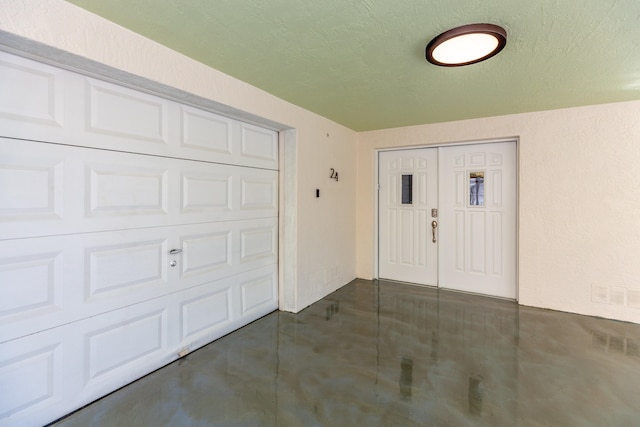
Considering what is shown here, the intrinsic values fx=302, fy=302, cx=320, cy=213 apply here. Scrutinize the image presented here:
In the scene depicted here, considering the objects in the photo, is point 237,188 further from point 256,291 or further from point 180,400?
point 180,400

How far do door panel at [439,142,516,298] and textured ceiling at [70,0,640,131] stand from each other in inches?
36.1

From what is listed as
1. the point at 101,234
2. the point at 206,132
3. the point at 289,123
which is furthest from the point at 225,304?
the point at 289,123

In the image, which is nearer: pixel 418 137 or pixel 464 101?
pixel 464 101

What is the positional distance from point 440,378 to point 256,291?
1832 mm

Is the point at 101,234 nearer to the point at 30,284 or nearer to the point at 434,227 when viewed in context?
the point at 30,284

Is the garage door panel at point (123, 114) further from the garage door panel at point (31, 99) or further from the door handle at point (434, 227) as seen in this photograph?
the door handle at point (434, 227)

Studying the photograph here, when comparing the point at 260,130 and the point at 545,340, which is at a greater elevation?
the point at 260,130

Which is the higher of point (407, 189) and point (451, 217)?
point (407, 189)

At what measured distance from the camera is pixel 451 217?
161 inches

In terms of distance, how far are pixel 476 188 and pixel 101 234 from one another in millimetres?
4001

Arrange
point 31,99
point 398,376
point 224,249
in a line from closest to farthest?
point 31,99
point 398,376
point 224,249

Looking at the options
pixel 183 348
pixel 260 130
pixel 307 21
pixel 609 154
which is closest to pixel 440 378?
pixel 183 348

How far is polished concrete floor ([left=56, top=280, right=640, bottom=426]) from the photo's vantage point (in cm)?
175

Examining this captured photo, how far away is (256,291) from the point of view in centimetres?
311
